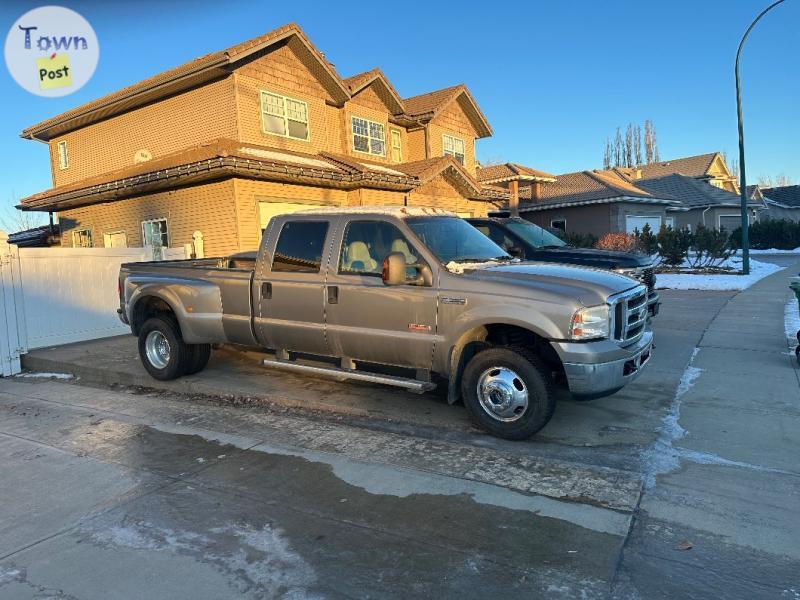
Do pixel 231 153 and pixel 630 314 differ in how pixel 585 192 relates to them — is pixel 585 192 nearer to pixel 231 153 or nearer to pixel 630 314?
pixel 231 153

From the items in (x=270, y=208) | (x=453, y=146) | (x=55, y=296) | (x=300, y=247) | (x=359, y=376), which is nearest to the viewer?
(x=359, y=376)

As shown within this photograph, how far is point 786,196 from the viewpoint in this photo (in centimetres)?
5516

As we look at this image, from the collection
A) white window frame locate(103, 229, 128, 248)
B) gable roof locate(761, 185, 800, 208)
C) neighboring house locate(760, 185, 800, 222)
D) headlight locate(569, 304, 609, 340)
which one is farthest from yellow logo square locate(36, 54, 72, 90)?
gable roof locate(761, 185, 800, 208)

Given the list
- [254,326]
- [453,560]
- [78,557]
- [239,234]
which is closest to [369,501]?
[453,560]

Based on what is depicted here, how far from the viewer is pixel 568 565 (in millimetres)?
3143

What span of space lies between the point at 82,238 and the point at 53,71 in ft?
24.6

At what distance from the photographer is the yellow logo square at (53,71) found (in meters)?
13.0

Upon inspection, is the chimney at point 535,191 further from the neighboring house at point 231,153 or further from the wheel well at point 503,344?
the wheel well at point 503,344

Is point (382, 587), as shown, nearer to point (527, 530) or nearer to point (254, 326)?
point (527, 530)

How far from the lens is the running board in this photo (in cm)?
536

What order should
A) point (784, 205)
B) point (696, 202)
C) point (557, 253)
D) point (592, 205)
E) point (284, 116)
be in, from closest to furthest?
point (557, 253) < point (284, 116) < point (592, 205) < point (696, 202) < point (784, 205)

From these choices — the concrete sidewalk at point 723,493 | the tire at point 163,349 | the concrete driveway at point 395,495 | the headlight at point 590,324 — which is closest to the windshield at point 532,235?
the concrete sidewalk at point 723,493

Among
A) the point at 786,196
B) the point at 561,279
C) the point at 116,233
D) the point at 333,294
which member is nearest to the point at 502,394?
the point at 561,279

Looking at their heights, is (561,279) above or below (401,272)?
below
